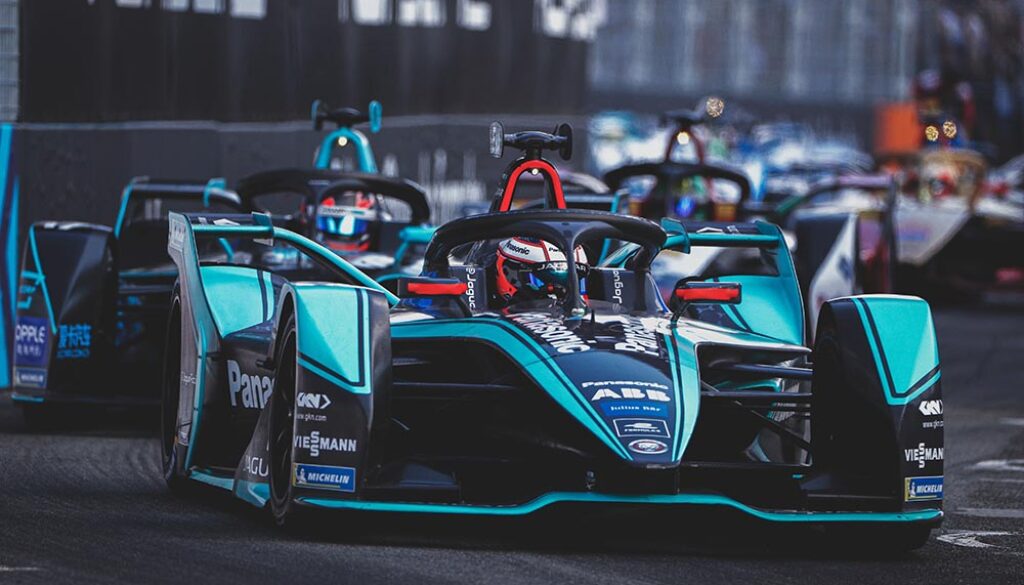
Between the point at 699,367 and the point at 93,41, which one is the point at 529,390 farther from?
the point at 93,41

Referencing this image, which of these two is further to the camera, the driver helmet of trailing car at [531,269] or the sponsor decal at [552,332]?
the driver helmet of trailing car at [531,269]

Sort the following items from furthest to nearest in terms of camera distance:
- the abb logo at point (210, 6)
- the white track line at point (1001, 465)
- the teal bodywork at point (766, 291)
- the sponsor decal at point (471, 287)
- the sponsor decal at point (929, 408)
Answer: the abb logo at point (210, 6)
the white track line at point (1001, 465)
the teal bodywork at point (766, 291)
the sponsor decal at point (471, 287)
the sponsor decal at point (929, 408)

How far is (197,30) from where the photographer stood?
586 inches

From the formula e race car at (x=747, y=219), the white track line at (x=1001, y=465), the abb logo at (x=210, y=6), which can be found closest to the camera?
the white track line at (x=1001, y=465)

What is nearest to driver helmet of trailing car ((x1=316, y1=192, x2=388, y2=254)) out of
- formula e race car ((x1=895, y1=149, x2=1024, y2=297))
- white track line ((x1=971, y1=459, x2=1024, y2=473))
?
white track line ((x1=971, y1=459, x2=1024, y2=473))

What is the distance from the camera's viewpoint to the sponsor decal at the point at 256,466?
725 cm

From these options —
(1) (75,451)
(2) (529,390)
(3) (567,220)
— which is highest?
(3) (567,220)

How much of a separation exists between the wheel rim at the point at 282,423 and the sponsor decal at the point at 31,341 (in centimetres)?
319

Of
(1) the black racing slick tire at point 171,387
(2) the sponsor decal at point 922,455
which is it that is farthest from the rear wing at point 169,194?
(2) the sponsor decal at point 922,455

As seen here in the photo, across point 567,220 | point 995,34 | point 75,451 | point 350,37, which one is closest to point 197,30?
point 350,37

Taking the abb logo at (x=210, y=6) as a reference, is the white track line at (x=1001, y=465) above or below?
below

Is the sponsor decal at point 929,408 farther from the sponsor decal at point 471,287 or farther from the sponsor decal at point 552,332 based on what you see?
the sponsor decal at point 471,287

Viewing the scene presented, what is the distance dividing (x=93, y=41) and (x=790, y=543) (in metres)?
7.20

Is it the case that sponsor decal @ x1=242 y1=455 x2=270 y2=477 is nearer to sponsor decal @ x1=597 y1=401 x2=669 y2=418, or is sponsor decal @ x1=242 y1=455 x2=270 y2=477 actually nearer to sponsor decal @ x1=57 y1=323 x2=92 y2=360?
sponsor decal @ x1=597 y1=401 x2=669 y2=418
